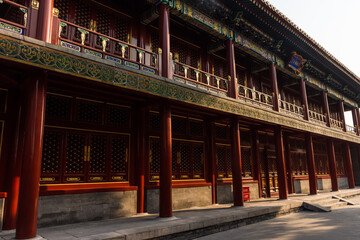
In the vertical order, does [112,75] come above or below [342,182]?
above

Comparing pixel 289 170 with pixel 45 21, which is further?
pixel 289 170

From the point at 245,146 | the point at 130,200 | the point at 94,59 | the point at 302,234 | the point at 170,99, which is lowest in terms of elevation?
the point at 302,234

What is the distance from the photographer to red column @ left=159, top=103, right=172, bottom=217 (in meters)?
Answer: 6.51

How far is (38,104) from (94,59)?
4.68ft

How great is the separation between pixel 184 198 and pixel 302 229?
3657mm

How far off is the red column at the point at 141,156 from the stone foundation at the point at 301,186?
32.1 feet

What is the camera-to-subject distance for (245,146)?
38.9 ft

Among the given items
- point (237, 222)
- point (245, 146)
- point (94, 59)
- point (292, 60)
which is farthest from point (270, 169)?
point (94, 59)

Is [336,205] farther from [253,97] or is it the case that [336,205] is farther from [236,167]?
[253,97]

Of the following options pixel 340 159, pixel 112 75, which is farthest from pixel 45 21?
pixel 340 159

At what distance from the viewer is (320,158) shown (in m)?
17.5

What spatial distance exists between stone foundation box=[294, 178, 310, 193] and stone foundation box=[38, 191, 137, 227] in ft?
33.1

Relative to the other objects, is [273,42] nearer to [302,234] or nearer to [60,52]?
[302,234]

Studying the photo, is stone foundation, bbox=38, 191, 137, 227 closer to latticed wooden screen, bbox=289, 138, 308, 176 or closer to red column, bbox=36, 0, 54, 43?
red column, bbox=36, 0, 54, 43
